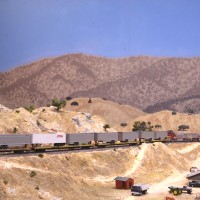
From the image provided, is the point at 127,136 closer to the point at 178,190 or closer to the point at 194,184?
the point at 194,184

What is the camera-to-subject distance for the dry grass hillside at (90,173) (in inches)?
1459

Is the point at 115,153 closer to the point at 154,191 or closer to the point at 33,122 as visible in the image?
the point at 154,191

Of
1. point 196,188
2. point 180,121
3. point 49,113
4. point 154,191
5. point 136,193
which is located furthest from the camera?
point 180,121

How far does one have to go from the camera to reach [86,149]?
191 feet

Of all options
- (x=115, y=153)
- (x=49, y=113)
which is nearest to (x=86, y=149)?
(x=115, y=153)

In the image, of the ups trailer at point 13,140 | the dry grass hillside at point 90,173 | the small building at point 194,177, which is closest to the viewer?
the dry grass hillside at point 90,173

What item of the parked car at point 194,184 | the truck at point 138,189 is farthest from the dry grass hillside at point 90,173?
the parked car at point 194,184

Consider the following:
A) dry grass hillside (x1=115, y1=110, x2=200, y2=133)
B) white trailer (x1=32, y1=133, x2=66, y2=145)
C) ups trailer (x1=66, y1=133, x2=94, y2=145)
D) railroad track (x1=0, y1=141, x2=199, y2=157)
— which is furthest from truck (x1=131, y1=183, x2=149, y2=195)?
dry grass hillside (x1=115, y1=110, x2=200, y2=133)

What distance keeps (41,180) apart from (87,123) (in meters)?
47.5

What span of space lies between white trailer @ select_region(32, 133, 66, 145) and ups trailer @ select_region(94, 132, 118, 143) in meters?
8.59

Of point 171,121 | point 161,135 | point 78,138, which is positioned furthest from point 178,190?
point 171,121

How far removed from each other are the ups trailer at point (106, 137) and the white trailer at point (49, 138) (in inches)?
338

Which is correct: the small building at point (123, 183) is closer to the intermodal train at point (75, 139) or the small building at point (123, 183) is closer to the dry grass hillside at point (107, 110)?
the intermodal train at point (75, 139)

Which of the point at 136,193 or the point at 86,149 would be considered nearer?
the point at 136,193
